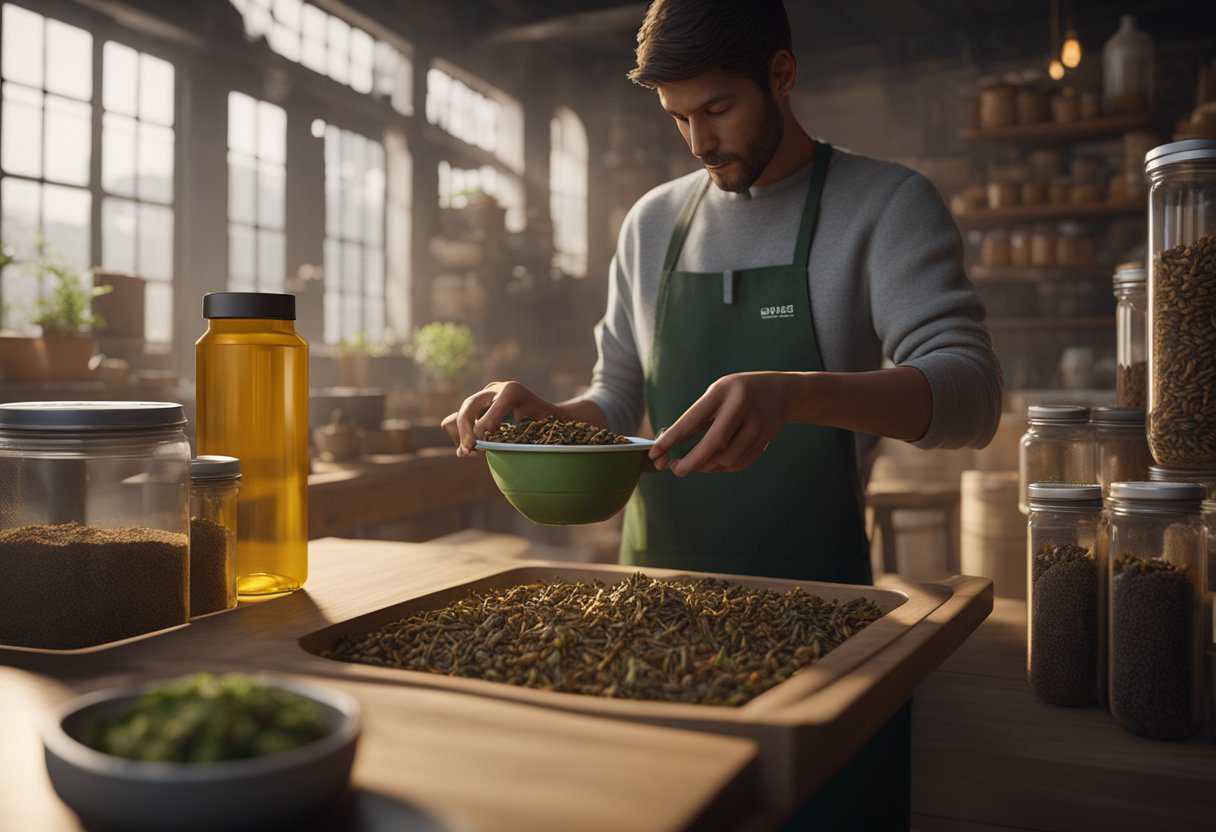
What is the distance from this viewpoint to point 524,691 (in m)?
0.86

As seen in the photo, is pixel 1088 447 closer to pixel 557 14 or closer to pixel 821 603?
pixel 821 603

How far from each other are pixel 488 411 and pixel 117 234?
3702mm

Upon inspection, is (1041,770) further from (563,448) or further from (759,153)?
(759,153)

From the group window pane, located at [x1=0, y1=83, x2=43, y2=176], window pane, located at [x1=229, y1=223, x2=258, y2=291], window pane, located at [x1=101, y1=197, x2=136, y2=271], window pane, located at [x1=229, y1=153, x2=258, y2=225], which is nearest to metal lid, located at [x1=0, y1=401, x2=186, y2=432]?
window pane, located at [x1=0, y1=83, x2=43, y2=176]

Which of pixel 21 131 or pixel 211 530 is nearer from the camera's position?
pixel 211 530

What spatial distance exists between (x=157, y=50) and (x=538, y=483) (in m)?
4.24

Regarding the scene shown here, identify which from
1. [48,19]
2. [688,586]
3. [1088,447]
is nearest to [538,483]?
[688,586]

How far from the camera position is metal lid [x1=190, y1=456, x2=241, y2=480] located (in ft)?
3.80

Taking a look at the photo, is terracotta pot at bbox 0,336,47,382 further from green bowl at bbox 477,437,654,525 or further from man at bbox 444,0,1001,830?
green bowl at bbox 477,437,654,525

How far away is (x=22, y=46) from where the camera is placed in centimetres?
396

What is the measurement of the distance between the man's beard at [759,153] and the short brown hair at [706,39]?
0.26 feet

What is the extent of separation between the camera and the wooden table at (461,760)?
636 mm

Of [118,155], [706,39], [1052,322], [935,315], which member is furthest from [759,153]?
[1052,322]

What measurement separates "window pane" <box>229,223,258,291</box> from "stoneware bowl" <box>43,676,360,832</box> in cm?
470
